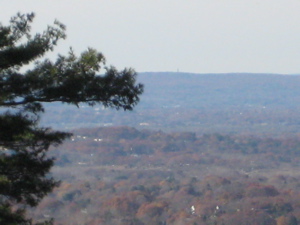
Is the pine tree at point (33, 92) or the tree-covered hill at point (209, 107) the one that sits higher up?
the pine tree at point (33, 92)

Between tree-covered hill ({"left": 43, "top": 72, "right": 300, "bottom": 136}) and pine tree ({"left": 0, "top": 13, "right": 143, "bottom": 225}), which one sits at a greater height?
pine tree ({"left": 0, "top": 13, "right": 143, "bottom": 225})

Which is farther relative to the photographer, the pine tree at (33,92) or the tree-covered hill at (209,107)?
the tree-covered hill at (209,107)

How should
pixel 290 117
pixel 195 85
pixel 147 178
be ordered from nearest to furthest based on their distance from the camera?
pixel 147 178, pixel 290 117, pixel 195 85

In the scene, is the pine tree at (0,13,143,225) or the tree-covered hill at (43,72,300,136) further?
the tree-covered hill at (43,72,300,136)

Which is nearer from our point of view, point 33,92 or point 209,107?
point 33,92

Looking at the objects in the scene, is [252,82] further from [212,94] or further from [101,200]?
[101,200]

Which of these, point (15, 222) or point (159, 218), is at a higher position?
point (15, 222)

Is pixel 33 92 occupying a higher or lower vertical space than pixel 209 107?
higher

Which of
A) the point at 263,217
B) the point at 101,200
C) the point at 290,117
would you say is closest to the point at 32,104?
the point at 263,217
